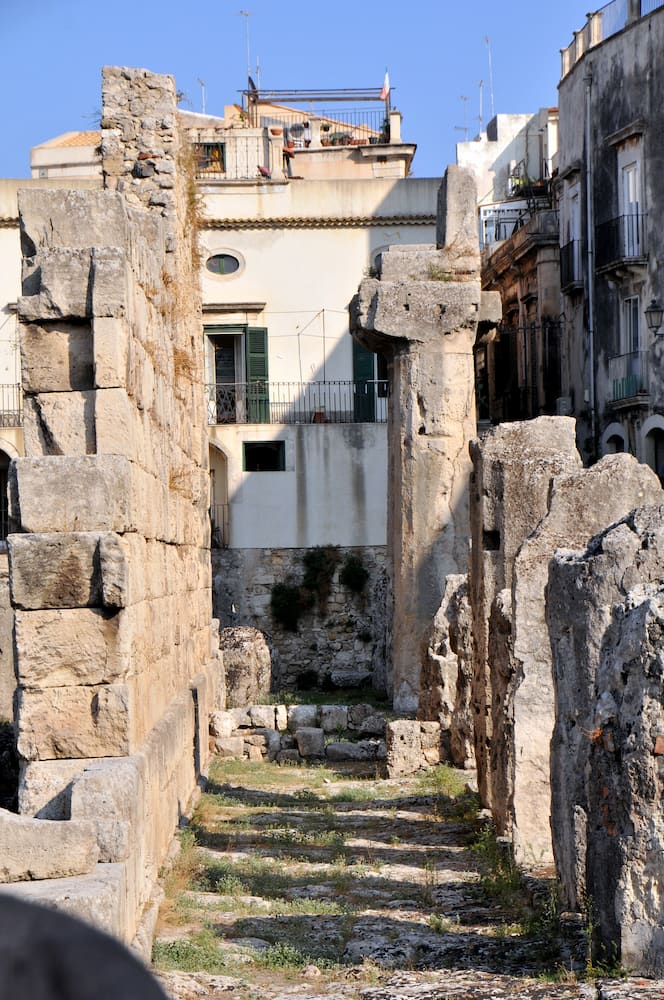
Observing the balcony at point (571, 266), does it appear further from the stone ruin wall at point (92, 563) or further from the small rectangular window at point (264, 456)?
the stone ruin wall at point (92, 563)

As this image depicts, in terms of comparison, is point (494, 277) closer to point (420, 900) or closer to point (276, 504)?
point (276, 504)

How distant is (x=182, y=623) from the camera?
11.3 m

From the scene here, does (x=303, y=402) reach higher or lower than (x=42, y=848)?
higher

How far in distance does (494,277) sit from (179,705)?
83.8 feet

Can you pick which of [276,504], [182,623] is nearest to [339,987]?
[182,623]

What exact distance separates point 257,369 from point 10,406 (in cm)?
496

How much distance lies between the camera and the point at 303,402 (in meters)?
28.7

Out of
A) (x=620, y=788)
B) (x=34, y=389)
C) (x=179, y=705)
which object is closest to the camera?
(x=620, y=788)

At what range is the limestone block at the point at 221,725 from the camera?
14117 millimetres

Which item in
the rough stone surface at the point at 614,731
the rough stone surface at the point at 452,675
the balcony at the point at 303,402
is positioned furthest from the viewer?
the balcony at the point at 303,402

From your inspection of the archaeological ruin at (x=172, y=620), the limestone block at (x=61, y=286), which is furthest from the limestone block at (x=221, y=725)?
the limestone block at (x=61, y=286)

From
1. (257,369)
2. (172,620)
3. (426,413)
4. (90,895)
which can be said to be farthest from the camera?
(257,369)

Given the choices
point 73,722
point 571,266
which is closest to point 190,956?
point 73,722

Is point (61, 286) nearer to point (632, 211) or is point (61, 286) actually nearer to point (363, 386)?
point (632, 211)
